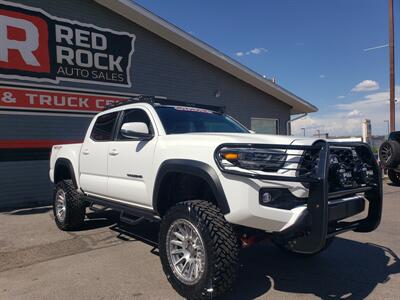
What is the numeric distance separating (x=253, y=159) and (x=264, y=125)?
13994 mm

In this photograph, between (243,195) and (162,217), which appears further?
(162,217)

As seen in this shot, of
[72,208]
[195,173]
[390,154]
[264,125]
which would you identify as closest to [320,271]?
[195,173]

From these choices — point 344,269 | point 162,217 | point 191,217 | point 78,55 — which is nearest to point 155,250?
point 162,217

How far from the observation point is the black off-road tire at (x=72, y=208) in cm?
649

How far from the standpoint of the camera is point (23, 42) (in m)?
9.85

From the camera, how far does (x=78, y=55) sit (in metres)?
10.9

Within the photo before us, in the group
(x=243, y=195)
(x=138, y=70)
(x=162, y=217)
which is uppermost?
(x=138, y=70)

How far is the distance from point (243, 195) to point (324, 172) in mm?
703

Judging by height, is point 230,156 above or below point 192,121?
below

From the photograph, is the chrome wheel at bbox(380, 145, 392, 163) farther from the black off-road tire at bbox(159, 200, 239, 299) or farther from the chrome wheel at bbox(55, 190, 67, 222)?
the black off-road tire at bbox(159, 200, 239, 299)

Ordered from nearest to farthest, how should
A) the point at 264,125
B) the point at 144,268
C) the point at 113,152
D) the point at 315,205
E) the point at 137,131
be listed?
the point at 315,205, the point at 137,131, the point at 144,268, the point at 113,152, the point at 264,125

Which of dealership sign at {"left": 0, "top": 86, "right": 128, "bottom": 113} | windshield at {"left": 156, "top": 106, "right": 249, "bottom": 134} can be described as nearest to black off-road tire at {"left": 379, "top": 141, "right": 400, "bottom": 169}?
dealership sign at {"left": 0, "top": 86, "right": 128, "bottom": 113}

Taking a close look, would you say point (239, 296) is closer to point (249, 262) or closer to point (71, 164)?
point (249, 262)

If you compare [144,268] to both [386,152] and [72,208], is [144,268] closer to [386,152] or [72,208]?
[72,208]
